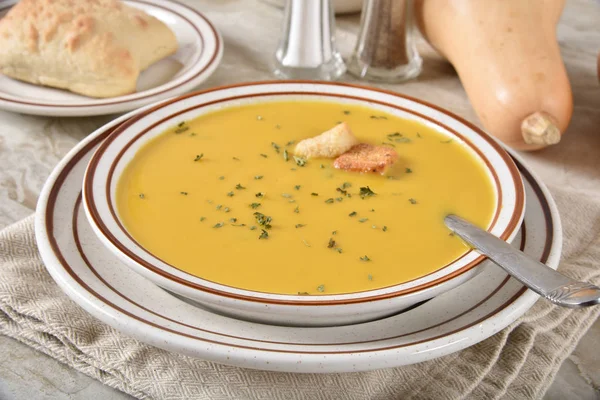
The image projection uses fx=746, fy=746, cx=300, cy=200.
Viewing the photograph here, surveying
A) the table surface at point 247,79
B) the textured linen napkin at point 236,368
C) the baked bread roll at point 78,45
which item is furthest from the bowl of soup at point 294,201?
the baked bread roll at point 78,45

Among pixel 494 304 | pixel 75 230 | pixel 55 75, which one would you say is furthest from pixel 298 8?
pixel 494 304

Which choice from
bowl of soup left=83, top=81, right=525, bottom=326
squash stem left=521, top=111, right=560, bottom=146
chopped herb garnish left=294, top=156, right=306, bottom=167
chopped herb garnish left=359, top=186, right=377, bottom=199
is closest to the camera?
bowl of soup left=83, top=81, right=525, bottom=326

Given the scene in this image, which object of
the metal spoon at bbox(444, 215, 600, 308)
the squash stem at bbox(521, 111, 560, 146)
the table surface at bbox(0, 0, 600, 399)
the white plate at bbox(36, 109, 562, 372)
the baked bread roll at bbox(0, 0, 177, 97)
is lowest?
the table surface at bbox(0, 0, 600, 399)

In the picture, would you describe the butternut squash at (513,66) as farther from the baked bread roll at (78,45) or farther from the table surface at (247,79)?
the baked bread roll at (78,45)

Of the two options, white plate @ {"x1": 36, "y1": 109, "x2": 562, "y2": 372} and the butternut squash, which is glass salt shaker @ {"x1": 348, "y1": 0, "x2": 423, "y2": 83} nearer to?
the butternut squash

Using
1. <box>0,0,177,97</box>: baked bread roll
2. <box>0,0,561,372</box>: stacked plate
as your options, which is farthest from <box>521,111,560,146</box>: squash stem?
<box>0,0,177,97</box>: baked bread roll

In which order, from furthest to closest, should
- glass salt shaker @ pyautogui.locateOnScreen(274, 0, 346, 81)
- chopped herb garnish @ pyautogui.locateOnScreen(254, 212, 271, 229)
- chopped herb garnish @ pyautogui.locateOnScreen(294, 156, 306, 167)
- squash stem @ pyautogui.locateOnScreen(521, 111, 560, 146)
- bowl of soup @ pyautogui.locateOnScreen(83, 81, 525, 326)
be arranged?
glass salt shaker @ pyautogui.locateOnScreen(274, 0, 346, 81) → squash stem @ pyautogui.locateOnScreen(521, 111, 560, 146) → chopped herb garnish @ pyautogui.locateOnScreen(294, 156, 306, 167) → chopped herb garnish @ pyautogui.locateOnScreen(254, 212, 271, 229) → bowl of soup @ pyautogui.locateOnScreen(83, 81, 525, 326)
